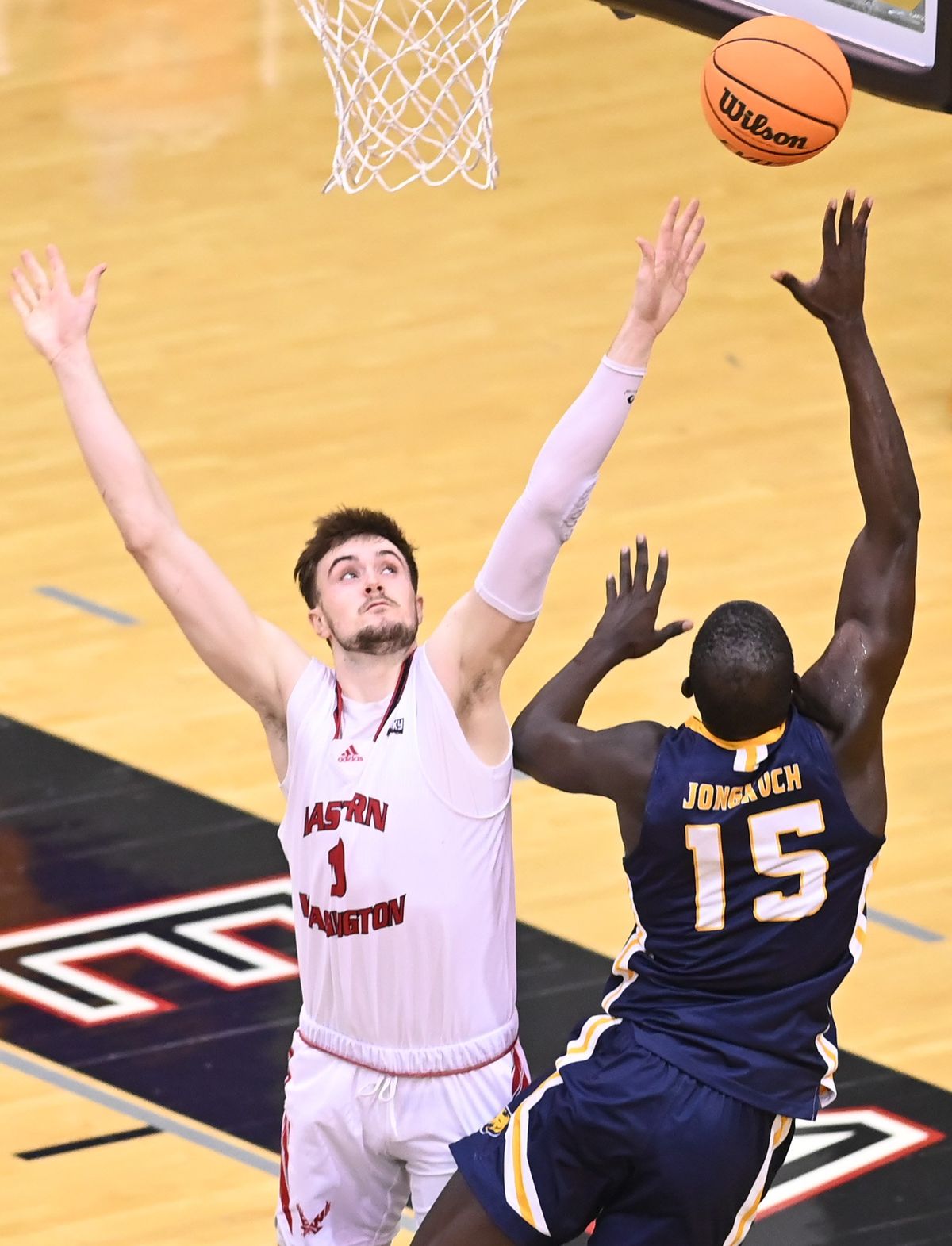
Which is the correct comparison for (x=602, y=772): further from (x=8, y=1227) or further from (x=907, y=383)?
(x=907, y=383)

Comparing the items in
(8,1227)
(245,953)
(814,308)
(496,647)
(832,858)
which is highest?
(814,308)

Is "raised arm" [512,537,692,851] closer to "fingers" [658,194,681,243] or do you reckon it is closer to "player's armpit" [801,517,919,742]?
"player's armpit" [801,517,919,742]

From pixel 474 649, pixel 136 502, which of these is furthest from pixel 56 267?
pixel 474 649

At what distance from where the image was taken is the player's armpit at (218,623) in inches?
199

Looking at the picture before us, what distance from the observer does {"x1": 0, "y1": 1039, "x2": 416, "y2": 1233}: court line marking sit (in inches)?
259

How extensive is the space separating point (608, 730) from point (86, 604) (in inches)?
186

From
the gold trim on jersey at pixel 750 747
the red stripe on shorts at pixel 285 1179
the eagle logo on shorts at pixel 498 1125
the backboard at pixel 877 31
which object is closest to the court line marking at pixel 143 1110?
the red stripe on shorts at pixel 285 1179

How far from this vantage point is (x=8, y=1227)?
20.7ft

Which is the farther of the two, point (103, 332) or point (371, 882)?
point (103, 332)

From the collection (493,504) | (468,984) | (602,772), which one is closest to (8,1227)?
(468,984)

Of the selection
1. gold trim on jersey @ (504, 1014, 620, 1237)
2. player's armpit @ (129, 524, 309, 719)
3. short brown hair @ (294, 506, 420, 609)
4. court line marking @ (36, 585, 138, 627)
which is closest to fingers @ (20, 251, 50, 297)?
player's armpit @ (129, 524, 309, 719)

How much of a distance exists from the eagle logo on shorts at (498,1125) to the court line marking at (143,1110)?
4.98 ft

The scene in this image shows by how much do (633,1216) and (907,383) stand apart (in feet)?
21.6

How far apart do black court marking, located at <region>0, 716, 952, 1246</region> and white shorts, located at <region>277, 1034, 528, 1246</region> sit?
58.7 inches
